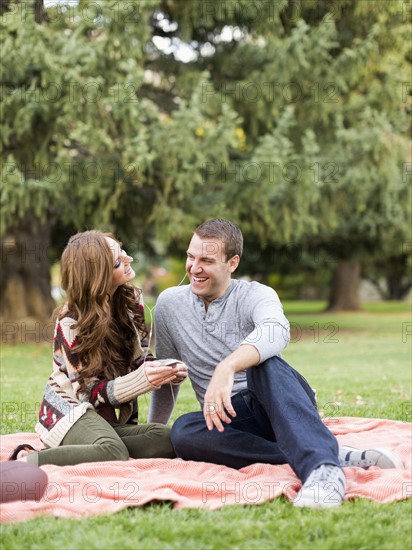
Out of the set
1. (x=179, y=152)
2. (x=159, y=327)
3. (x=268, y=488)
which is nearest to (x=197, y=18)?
(x=179, y=152)

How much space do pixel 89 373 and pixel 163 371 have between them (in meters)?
0.40

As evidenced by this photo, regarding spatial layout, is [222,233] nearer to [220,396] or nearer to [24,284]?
[220,396]

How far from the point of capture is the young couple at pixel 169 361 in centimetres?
364

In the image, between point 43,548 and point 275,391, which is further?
point 275,391

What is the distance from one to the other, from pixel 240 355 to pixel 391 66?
1284 cm

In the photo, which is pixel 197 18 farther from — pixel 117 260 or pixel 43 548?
pixel 43 548

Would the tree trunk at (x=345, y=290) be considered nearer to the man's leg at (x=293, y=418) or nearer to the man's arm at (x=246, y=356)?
the man's arm at (x=246, y=356)

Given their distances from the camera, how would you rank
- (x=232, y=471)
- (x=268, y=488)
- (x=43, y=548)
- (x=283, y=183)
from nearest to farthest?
(x=43, y=548) < (x=268, y=488) < (x=232, y=471) < (x=283, y=183)

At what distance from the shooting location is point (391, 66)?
15.0m

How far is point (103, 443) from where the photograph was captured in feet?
12.5

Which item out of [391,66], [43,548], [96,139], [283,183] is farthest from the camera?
[391,66]

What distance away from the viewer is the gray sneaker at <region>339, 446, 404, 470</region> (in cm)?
375

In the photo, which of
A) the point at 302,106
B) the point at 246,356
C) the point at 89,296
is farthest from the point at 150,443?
the point at 302,106

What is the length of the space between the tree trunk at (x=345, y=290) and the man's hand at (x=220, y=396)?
22519 millimetres
